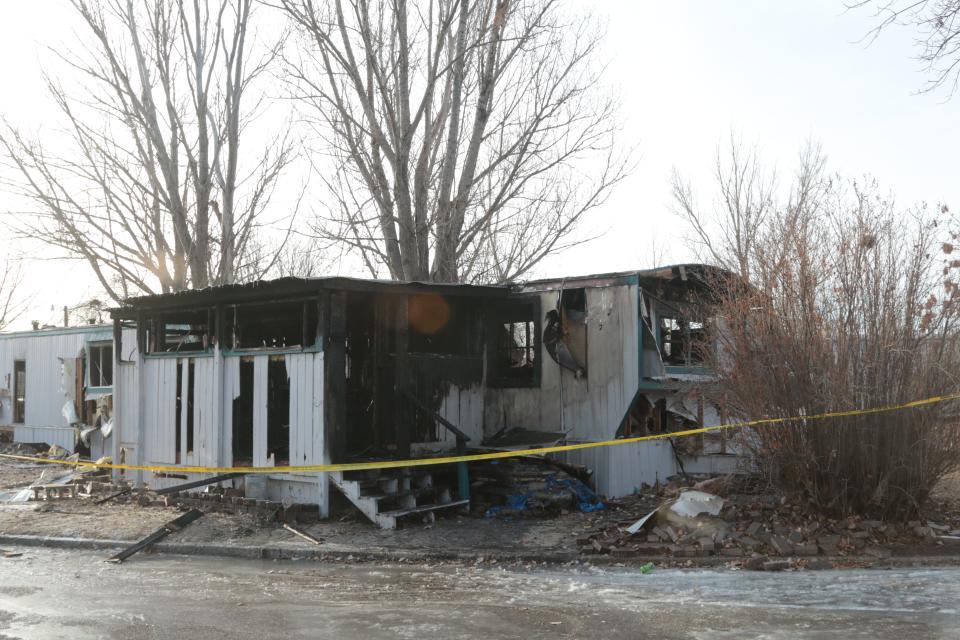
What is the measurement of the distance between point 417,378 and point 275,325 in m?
3.74

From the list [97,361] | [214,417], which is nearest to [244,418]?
[214,417]

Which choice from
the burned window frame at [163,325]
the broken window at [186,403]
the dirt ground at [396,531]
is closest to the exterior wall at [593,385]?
the dirt ground at [396,531]

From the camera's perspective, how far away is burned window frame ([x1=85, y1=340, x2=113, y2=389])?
21453mm

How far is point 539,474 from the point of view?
42.9 feet

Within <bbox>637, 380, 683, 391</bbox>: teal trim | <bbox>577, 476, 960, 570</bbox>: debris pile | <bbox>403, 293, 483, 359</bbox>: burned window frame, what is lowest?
<bbox>577, 476, 960, 570</bbox>: debris pile

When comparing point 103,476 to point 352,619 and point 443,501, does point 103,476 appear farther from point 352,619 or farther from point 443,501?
point 352,619

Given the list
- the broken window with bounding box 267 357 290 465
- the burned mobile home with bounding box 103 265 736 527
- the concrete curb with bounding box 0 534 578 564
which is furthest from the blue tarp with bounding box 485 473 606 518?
the broken window with bounding box 267 357 290 465

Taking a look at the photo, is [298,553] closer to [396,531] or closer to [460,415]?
[396,531]

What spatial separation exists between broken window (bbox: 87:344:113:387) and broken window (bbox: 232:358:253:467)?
8411 millimetres

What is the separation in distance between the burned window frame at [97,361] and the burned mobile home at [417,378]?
23.4ft

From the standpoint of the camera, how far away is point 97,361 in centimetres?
2189

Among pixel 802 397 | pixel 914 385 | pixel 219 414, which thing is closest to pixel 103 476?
pixel 219 414

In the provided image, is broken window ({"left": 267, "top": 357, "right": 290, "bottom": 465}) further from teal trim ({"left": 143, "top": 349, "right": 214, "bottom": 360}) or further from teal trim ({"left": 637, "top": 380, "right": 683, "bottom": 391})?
teal trim ({"left": 637, "top": 380, "right": 683, "bottom": 391})

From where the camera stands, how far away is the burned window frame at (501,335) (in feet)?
46.8
